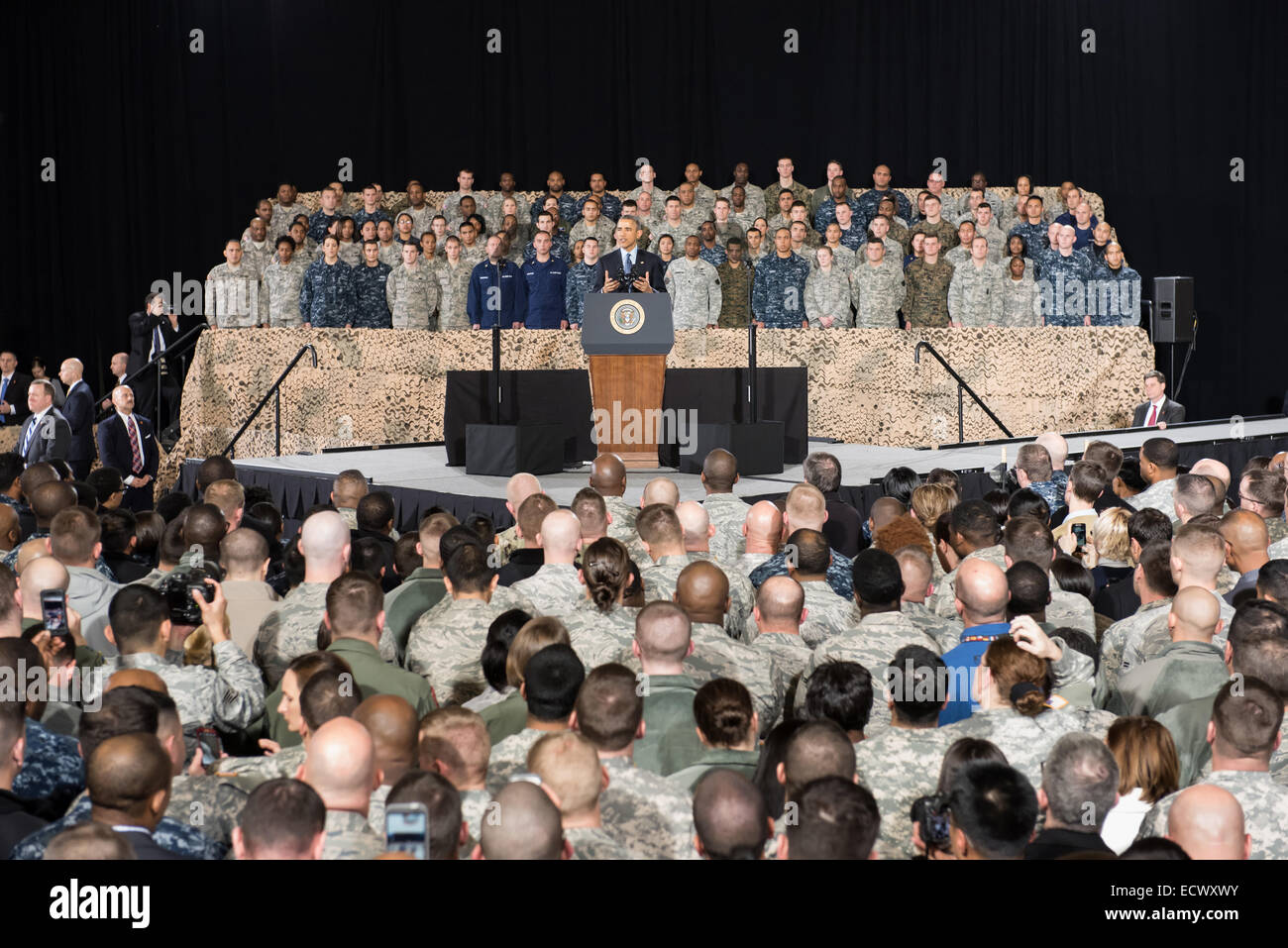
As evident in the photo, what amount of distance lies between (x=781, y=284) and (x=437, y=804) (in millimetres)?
10816

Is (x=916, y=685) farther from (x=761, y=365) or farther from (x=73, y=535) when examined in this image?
(x=761, y=365)

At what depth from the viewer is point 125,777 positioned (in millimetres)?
2914

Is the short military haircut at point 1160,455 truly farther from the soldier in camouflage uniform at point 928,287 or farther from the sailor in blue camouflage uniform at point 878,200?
the sailor in blue camouflage uniform at point 878,200

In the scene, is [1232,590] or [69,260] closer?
[1232,590]

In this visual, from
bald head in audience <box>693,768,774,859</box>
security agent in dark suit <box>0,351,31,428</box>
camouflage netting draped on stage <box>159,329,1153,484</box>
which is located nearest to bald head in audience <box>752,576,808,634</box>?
bald head in audience <box>693,768,774,859</box>

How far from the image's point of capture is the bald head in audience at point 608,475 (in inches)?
283

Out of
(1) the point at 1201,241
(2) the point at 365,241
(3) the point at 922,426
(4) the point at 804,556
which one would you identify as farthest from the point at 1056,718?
(1) the point at 1201,241

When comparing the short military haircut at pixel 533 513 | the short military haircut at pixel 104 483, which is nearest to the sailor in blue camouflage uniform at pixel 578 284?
the short military haircut at pixel 104 483

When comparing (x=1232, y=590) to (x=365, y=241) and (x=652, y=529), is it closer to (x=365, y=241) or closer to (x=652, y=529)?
(x=652, y=529)

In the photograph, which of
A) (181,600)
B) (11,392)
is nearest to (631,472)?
(181,600)

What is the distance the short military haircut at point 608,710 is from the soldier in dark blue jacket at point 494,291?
9.97m

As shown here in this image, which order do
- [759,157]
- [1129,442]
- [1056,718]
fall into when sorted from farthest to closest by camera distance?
[759,157] → [1129,442] → [1056,718]

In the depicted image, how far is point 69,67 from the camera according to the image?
1608cm
